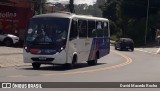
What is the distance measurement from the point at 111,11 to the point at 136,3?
31.8m

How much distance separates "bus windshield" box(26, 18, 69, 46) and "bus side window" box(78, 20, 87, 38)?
1953 mm

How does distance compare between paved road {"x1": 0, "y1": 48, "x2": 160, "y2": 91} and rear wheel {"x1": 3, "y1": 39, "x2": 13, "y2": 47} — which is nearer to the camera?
paved road {"x1": 0, "y1": 48, "x2": 160, "y2": 91}

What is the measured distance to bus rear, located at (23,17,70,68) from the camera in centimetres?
2473

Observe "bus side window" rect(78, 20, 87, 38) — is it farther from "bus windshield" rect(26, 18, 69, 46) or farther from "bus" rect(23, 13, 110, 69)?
"bus windshield" rect(26, 18, 69, 46)

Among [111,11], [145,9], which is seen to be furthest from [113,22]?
[145,9]

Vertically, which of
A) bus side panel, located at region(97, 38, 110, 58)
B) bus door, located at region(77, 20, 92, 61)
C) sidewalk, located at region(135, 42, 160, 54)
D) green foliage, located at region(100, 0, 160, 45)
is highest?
bus door, located at region(77, 20, 92, 61)

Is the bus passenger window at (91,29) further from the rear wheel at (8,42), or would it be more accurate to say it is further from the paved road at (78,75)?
the rear wheel at (8,42)

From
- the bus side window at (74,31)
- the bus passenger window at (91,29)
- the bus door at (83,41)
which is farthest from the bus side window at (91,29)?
the bus side window at (74,31)

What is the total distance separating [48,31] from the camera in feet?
82.2

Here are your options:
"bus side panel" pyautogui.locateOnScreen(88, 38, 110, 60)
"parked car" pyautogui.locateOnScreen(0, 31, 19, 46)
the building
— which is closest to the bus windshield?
"bus side panel" pyautogui.locateOnScreen(88, 38, 110, 60)

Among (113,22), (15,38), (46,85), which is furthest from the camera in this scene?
(113,22)

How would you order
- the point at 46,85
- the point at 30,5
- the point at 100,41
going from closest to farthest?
the point at 46,85 < the point at 100,41 < the point at 30,5

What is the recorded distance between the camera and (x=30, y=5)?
5197 centimetres

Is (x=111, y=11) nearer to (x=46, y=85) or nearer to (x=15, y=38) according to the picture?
(x=15, y=38)
